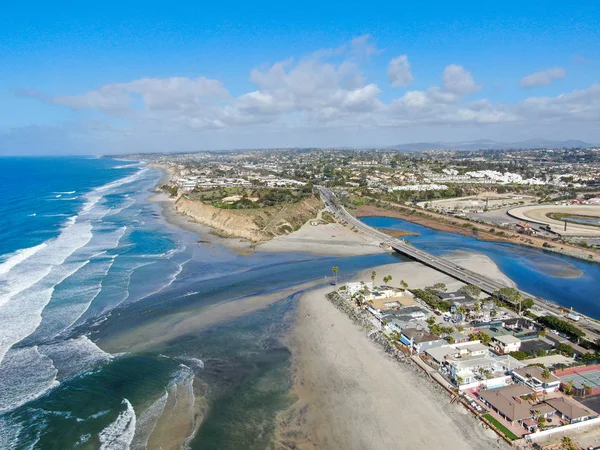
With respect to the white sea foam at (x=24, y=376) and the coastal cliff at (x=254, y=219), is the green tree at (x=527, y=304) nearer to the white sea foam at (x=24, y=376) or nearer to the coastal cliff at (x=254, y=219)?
the white sea foam at (x=24, y=376)

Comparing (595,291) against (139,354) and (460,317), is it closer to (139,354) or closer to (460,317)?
(460,317)

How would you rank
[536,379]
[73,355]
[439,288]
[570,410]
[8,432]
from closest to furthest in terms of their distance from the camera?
[8,432] < [570,410] < [536,379] < [73,355] < [439,288]

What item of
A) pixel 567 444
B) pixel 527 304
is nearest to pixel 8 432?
pixel 567 444

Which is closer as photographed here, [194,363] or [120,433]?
[120,433]

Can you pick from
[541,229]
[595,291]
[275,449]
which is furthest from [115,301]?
[541,229]

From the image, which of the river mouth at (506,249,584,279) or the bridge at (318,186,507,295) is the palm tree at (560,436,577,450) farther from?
the river mouth at (506,249,584,279)

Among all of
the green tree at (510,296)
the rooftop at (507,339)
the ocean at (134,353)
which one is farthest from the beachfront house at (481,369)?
the ocean at (134,353)

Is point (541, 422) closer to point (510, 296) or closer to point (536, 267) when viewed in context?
point (510, 296)
